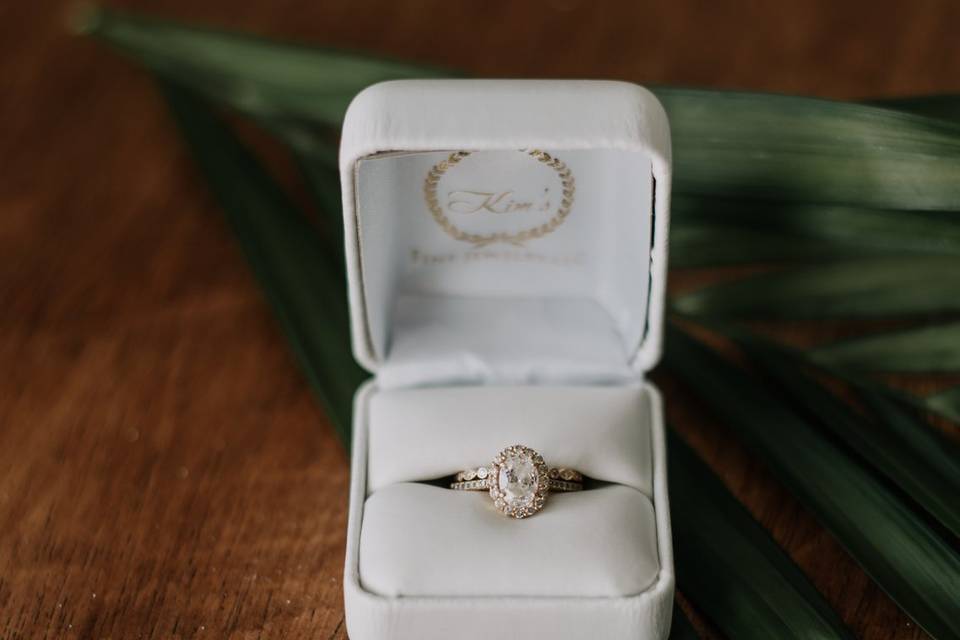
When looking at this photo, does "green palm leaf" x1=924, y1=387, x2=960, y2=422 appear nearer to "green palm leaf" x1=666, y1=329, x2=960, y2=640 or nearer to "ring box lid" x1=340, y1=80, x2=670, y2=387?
"green palm leaf" x1=666, y1=329, x2=960, y2=640

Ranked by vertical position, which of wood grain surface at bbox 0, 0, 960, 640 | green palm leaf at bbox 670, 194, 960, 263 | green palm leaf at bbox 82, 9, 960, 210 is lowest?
wood grain surface at bbox 0, 0, 960, 640

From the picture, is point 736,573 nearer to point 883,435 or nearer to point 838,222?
point 883,435

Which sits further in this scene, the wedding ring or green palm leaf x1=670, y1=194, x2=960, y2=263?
green palm leaf x1=670, y1=194, x2=960, y2=263

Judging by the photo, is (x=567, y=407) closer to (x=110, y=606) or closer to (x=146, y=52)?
(x=110, y=606)

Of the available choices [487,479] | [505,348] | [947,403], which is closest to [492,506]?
[487,479]

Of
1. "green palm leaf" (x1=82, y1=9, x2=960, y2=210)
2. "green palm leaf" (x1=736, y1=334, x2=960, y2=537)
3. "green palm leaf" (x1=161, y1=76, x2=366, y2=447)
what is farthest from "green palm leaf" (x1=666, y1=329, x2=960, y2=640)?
"green palm leaf" (x1=161, y1=76, x2=366, y2=447)

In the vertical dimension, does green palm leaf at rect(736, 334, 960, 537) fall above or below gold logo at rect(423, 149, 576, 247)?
below

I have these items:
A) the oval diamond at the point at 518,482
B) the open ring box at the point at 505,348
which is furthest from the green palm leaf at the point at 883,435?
the oval diamond at the point at 518,482

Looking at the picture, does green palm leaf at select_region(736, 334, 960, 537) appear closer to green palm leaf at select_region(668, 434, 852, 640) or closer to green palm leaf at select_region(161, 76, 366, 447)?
green palm leaf at select_region(668, 434, 852, 640)
